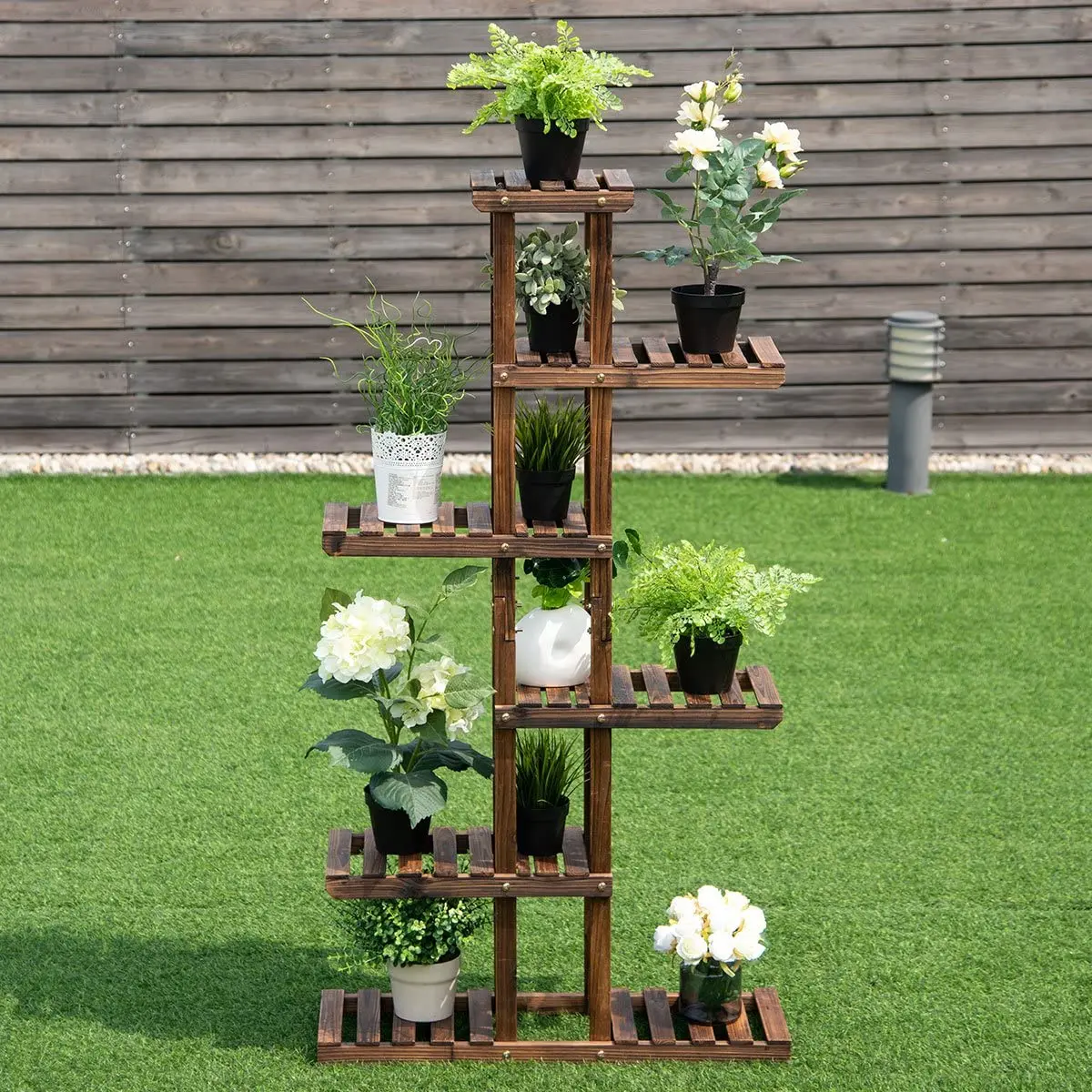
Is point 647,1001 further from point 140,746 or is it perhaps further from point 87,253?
point 87,253

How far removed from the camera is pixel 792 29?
8.32m

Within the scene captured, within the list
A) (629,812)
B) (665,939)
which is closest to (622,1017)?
(665,939)

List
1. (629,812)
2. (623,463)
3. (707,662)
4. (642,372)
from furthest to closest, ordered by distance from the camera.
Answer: (623,463) → (629,812) → (707,662) → (642,372)

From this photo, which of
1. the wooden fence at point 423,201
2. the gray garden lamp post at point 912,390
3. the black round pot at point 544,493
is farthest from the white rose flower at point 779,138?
the wooden fence at point 423,201

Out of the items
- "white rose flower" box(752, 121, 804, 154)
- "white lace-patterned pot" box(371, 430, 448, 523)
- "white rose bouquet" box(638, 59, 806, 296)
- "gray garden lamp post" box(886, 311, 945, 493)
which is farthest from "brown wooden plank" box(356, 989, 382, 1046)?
"gray garden lamp post" box(886, 311, 945, 493)

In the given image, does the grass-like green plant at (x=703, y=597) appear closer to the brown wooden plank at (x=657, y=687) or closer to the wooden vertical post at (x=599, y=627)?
the brown wooden plank at (x=657, y=687)

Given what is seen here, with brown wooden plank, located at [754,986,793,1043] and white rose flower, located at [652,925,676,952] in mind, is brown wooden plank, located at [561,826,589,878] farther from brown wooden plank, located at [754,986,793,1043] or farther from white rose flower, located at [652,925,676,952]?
brown wooden plank, located at [754,986,793,1043]

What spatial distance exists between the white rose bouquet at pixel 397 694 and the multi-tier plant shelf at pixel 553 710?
0.11m

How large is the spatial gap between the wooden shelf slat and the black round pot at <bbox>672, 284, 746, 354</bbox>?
0.73m

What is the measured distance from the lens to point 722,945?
3.78 metres

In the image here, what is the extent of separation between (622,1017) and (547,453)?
129 cm

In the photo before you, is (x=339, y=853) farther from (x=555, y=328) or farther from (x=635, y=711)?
(x=555, y=328)

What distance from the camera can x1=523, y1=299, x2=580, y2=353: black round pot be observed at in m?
3.63

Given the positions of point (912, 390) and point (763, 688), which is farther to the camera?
point (912, 390)
